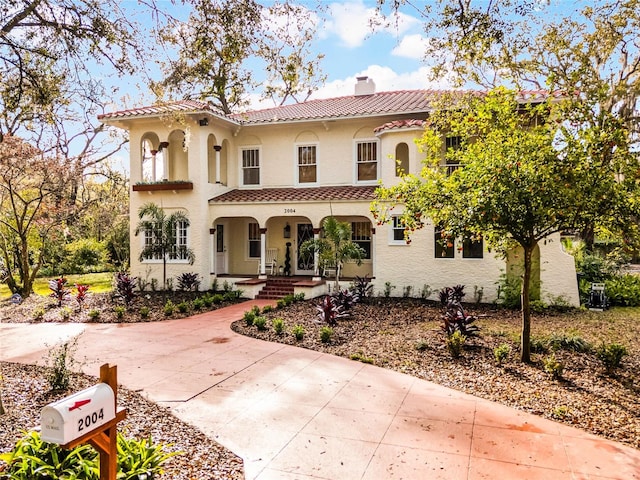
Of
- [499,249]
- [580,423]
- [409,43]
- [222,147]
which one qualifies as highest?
[222,147]

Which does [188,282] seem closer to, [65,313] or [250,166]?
[65,313]

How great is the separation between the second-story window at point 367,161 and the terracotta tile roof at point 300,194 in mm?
540

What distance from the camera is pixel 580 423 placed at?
17.7ft

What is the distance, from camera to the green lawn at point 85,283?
63.3ft

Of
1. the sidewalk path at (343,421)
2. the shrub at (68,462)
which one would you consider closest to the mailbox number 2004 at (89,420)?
the shrub at (68,462)

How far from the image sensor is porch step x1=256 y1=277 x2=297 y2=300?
16.2m

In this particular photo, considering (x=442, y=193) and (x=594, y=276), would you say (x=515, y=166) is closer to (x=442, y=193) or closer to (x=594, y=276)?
(x=442, y=193)

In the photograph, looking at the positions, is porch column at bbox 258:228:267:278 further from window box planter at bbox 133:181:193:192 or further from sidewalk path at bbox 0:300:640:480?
sidewalk path at bbox 0:300:640:480

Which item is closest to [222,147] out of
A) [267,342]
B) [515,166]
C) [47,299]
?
[47,299]

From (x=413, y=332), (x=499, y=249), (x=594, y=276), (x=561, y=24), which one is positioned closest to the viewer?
(x=499, y=249)

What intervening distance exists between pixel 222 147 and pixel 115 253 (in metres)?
12.0

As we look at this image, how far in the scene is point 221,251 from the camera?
18984 mm

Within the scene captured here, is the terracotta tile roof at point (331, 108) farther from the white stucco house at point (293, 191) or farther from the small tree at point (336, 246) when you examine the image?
the small tree at point (336, 246)

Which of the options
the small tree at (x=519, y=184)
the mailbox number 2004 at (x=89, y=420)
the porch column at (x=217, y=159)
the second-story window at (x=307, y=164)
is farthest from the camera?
the second-story window at (x=307, y=164)
